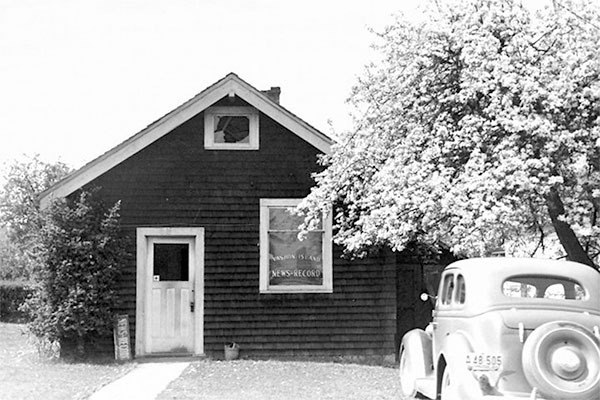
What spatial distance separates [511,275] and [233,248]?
22.9 ft

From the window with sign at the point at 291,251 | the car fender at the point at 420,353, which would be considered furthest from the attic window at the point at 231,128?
the car fender at the point at 420,353

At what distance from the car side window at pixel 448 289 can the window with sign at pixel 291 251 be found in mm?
5234

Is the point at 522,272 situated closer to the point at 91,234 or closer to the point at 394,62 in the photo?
the point at 394,62

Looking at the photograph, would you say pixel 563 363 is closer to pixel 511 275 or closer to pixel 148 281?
pixel 511 275

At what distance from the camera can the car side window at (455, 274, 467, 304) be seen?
866cm

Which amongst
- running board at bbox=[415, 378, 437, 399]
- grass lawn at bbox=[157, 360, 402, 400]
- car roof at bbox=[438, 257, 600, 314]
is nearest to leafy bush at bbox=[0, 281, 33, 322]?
grass lawn at bbox=[157, 360, 402, 400]

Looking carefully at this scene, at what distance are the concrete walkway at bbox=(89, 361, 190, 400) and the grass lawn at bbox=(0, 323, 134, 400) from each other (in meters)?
0.20

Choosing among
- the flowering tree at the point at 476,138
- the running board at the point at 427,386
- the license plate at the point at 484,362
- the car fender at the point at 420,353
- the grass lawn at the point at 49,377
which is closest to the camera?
the license plate at the point at 484,362

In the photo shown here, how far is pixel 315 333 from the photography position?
14414 millimetres

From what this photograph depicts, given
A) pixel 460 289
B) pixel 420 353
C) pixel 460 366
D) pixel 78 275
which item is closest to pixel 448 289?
pixel 460 289

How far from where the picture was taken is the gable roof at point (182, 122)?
46.8ft

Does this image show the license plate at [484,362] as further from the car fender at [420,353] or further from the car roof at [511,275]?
the car fender at [420,353]

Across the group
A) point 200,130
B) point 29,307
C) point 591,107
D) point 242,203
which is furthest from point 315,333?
point 591,107

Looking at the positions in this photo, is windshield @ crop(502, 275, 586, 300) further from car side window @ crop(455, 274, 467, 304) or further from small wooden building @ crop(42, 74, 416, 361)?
small wooden building @ crop(42, 74, 416, 361)
